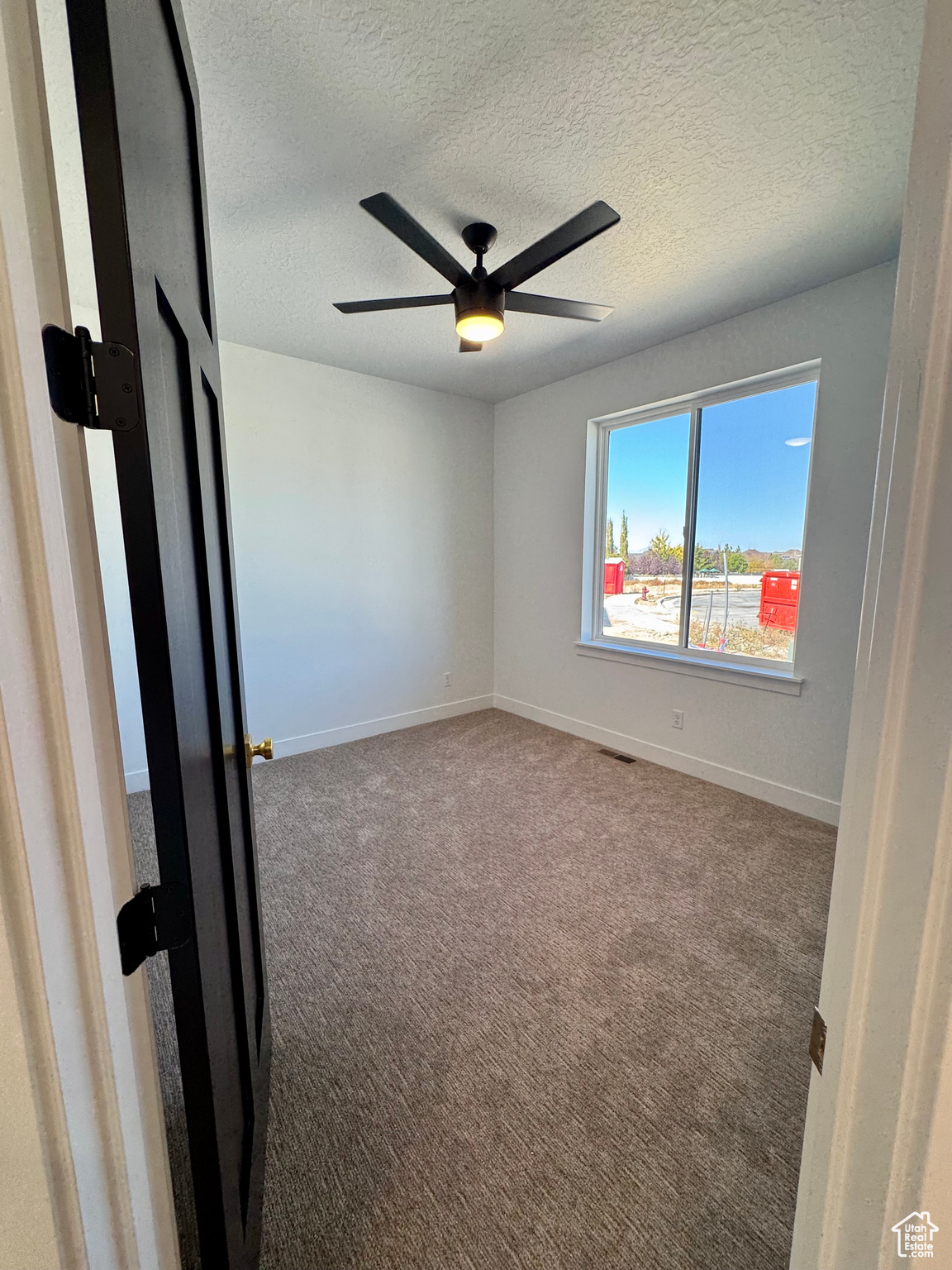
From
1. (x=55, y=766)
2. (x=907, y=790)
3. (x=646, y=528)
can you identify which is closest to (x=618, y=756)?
(x=646, y=528)

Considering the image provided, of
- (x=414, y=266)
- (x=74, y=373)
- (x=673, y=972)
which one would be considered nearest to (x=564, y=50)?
(x=414, y=266)

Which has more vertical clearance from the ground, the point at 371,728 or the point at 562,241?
the point at 562,241

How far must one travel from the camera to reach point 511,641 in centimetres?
444

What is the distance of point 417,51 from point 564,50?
393 mm

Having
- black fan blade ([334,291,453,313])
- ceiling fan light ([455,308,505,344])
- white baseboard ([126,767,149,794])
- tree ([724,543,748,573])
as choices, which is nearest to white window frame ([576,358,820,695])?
tree ([724,543,748,573])

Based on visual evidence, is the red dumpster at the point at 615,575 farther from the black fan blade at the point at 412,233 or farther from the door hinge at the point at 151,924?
the door hinge at the point at 151,924

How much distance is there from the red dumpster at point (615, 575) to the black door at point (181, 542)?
3.08 meters

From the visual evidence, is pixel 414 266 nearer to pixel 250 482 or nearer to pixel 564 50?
pixel 564 50

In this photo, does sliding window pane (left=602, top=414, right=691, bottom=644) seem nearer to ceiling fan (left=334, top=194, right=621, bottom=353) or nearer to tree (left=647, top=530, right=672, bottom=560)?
tree (left=647, top=530, right=672, bottom=560)

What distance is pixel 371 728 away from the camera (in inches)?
156

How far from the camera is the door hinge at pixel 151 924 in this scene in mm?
551

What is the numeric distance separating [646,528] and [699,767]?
164 centimetres

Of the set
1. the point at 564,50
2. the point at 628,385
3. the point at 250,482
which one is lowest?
the point at 250,482

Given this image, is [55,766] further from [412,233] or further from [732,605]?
[732,605]
